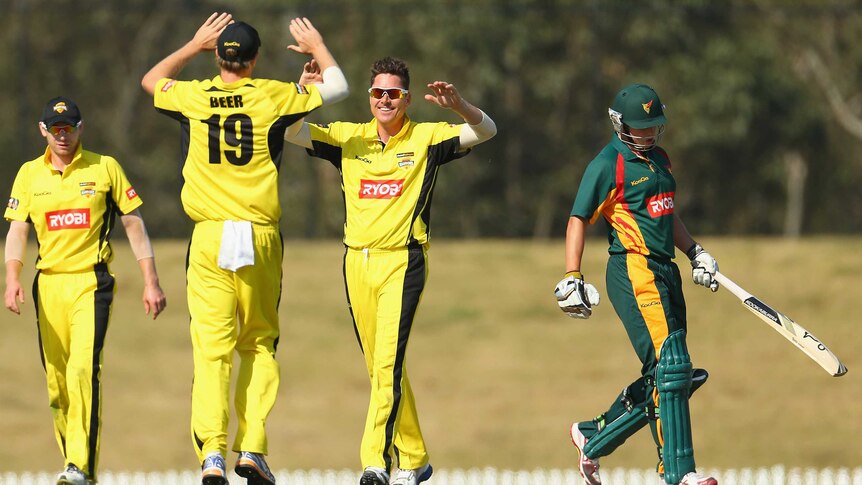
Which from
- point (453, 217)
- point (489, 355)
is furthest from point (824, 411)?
point (453, 217)

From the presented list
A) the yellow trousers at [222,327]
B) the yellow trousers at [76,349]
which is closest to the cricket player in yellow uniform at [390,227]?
the yellow trousers at [222,327]

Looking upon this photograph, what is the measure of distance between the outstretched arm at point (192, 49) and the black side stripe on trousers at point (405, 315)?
1.63m

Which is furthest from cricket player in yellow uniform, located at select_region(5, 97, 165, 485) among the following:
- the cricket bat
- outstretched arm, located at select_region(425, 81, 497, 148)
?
the cricket bat

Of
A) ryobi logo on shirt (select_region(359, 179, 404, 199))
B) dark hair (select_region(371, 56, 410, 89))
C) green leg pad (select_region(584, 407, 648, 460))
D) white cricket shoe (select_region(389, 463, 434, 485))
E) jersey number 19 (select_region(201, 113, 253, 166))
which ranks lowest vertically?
white cricket shoe (select_region(389, 463, 434, 485))

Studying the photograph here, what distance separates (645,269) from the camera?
8.81 meters

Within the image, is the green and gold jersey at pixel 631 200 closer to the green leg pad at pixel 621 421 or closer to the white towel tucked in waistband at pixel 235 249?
the green leg pad at pixel 621 421

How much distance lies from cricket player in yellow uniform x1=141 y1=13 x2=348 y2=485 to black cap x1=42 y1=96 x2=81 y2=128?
692 millimetres

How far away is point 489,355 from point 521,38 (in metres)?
10.3

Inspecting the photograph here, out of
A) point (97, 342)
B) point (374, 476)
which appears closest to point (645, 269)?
point (374, 476)

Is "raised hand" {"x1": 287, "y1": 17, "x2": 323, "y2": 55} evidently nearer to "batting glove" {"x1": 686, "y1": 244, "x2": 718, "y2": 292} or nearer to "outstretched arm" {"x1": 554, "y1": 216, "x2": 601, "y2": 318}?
"outstretched arm" {"x1": 554, "y1": 216, "x2": 601, "y2": 318}

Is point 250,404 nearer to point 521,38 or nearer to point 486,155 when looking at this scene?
point 486,155

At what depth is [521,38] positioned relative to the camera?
1211 inches

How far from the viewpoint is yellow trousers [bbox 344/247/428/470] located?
8.75 metres

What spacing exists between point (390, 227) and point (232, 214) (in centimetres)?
89
